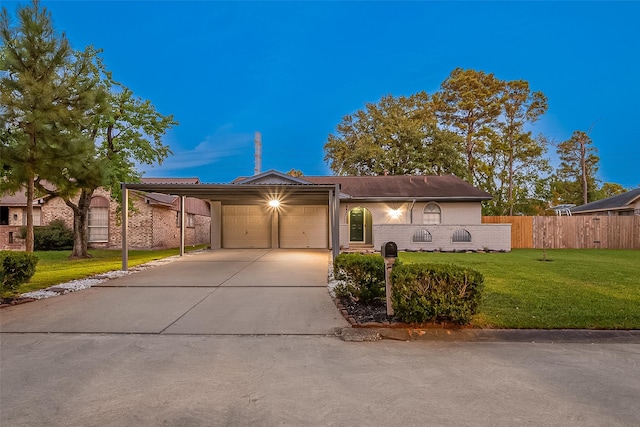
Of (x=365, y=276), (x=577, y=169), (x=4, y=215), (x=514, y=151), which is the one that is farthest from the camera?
(x=577, y=169)

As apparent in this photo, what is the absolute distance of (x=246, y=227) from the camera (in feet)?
62.4

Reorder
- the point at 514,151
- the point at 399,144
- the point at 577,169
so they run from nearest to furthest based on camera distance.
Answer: the point at 399,144
the point at 514,151
the point at 577,169

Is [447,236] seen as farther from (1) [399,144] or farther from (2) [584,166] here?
(2) [584,166]

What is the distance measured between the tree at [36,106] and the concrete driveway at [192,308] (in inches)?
133

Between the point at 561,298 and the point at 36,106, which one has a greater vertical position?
the point at 36,106

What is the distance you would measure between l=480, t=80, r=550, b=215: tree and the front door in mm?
14899

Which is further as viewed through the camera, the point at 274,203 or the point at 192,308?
the point at 274,203

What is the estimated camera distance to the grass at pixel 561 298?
16.7ft

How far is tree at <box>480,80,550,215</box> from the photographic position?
93.2ft

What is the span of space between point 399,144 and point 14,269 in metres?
25.0

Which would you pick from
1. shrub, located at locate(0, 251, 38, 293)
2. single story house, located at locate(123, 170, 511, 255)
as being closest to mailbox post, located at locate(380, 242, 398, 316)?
shrub, located at locate(0, 251, 38, 293)

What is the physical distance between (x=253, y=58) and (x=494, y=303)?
67.6 metres

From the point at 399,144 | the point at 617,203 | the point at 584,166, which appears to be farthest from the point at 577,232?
the point at 584,166

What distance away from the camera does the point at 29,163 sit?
858cm
